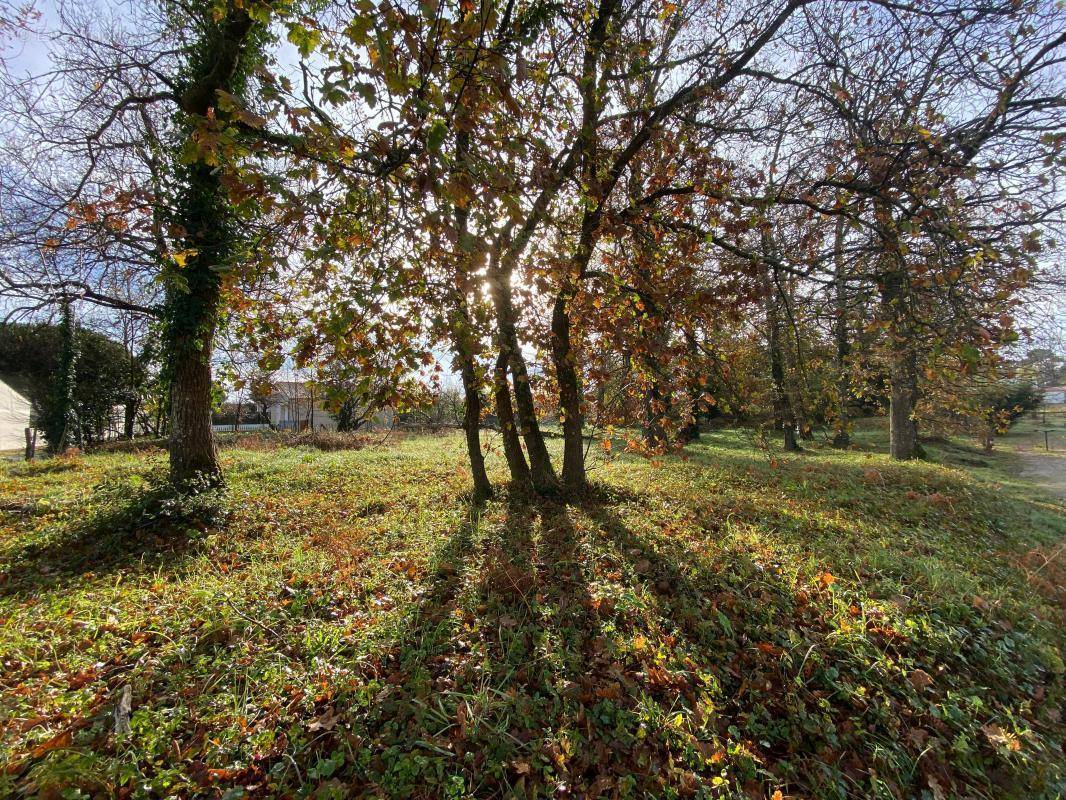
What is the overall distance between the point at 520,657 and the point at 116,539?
19.2 ft

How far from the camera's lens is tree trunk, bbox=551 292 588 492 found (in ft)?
23.2

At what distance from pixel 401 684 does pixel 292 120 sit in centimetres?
422

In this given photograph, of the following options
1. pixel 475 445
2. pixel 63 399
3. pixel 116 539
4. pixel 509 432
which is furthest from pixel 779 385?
pixel 63 399

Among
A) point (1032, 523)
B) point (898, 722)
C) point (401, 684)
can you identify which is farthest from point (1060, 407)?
point (401, 684)

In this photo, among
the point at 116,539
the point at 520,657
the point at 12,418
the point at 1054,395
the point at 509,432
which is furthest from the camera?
the point at 1054,395

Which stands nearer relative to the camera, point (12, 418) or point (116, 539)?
point (116, 539)

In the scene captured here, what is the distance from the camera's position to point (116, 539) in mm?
5512

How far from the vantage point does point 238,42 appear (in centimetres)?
639

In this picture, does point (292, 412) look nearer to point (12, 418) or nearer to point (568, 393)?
point (12, 418)

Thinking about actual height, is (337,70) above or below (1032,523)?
above

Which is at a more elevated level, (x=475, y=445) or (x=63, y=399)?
(x=63, y=399)

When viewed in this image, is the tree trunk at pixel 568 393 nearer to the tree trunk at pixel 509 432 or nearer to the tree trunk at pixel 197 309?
the tree trunk at pixel 509 432

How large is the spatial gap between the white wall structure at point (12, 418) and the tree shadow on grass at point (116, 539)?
1956 cm

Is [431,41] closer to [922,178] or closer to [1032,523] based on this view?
[922,178]
